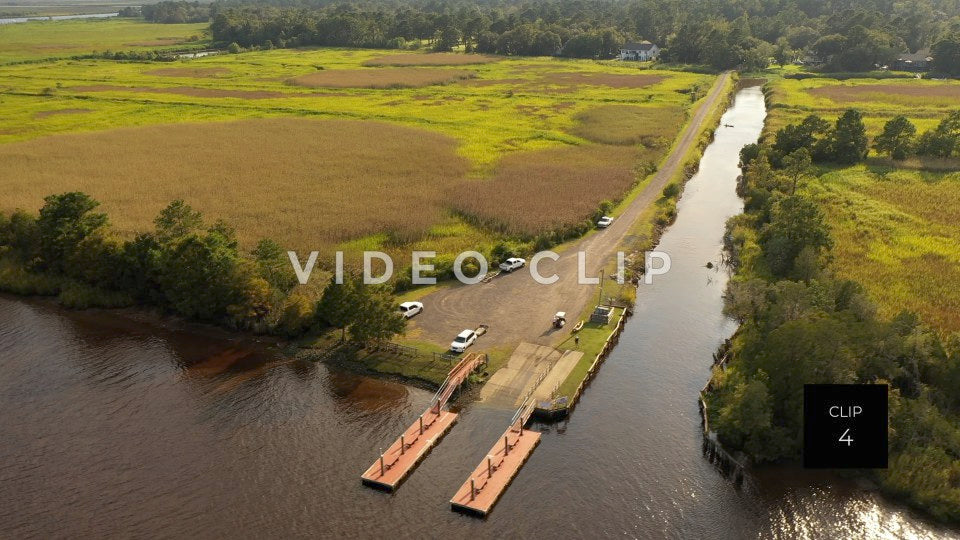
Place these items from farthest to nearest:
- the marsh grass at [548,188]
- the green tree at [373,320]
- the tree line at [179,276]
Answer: the marsh grass at [548,188]
the tree line at [179,276]
the green tree at [373,320]

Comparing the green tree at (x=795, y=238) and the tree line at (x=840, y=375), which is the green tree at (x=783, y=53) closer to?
the green tree at (x=795, y=238)

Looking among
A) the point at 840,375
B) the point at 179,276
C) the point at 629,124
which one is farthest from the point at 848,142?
the point at 179,276

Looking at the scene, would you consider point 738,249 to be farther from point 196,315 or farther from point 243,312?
point 196,315

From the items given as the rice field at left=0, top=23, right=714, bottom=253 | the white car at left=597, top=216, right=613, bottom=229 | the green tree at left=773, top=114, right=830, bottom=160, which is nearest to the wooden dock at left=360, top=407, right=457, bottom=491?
the rice field at left=0, top=23, right=714, bottom=253

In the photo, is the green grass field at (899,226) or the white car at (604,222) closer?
the green grass field at (899,226)

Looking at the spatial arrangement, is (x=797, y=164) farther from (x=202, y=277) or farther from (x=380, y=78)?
(x=380, y=78)

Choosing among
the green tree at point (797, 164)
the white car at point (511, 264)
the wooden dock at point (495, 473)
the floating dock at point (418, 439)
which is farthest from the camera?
the green tree at point (797, 164)

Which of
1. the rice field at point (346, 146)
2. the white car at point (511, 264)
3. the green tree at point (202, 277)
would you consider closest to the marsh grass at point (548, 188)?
the rice field at point (346, 146)
